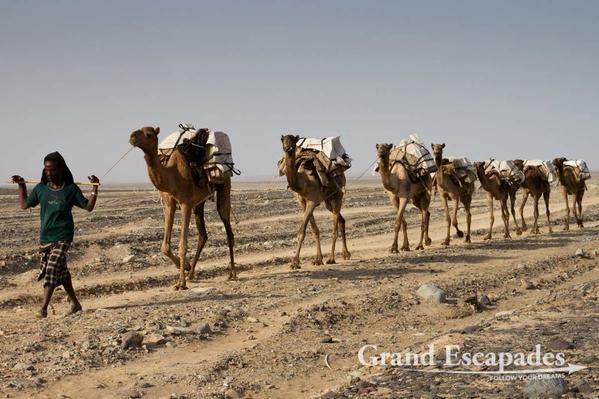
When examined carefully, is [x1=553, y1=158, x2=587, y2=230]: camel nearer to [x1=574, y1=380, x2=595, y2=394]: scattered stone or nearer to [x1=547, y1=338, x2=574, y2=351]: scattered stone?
[x1=547, y1=338, x2=574, y2=351]: scattered stone

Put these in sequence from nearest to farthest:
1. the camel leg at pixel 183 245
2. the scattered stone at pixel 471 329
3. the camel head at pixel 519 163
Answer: the scattered stone at pixel 471 329 → the camel leg at pixel 183 245 → the camel head at pixel 519 163

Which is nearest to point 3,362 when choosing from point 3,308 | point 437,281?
point 3,308

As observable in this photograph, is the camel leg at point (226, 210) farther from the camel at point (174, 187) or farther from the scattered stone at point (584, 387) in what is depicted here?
the scattered stone at point (584, 387)

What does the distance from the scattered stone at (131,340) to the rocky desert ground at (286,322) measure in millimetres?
24

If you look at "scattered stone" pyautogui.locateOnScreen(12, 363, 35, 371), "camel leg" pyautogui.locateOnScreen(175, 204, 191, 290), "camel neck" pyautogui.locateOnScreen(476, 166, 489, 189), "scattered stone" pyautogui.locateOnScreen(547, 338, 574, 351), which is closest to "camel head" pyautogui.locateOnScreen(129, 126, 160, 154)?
"camel leg" pyautogui.locateOnScreen(175, 204, 191, 290)

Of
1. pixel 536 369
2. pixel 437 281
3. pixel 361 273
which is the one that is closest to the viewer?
pixel 536 369

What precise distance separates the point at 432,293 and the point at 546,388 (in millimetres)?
5545

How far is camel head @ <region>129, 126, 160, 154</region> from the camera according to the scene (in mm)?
10938

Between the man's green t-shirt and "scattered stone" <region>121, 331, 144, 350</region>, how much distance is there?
2106 mm

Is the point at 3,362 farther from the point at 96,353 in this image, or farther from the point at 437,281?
the point at 437,281

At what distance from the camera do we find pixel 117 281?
1370 cm

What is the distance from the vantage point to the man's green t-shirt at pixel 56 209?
956 cm

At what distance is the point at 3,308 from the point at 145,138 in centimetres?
384

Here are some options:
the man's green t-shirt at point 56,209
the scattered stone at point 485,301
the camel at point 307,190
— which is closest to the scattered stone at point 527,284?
the scattered stone at point 485,301
